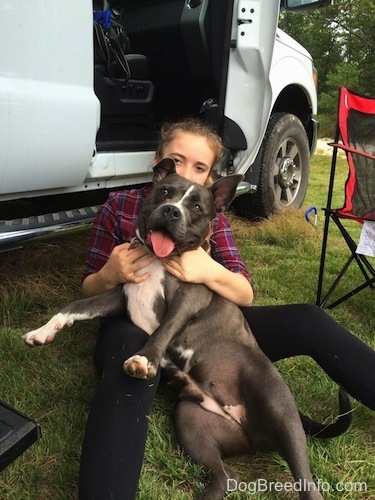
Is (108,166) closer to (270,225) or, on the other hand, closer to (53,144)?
(53,144)

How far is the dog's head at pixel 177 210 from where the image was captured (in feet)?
6.59

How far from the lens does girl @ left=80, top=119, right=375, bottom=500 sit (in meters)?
1.61

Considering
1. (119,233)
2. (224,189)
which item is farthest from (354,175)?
(119,233)

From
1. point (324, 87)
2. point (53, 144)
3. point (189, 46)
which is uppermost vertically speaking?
point (189, 46)

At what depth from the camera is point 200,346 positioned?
2107mm

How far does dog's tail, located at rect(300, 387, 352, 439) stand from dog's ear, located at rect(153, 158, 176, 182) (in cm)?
113

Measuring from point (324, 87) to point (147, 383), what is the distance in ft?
85.5

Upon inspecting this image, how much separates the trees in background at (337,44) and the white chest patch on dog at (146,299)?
18267 millimetres

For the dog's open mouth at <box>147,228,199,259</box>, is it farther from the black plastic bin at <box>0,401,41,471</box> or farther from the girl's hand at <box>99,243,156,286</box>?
the black plastic bin at <box>0,401,41,471</box>

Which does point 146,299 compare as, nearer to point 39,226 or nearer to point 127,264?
point 127,264

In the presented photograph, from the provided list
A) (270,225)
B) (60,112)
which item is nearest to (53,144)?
(60,112)

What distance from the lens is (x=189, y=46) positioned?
382 cm

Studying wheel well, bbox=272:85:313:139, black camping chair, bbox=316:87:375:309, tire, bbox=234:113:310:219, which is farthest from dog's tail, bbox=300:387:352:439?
wheel well, bbox=272:85:313:139

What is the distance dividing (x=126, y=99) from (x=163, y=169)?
174 cm
